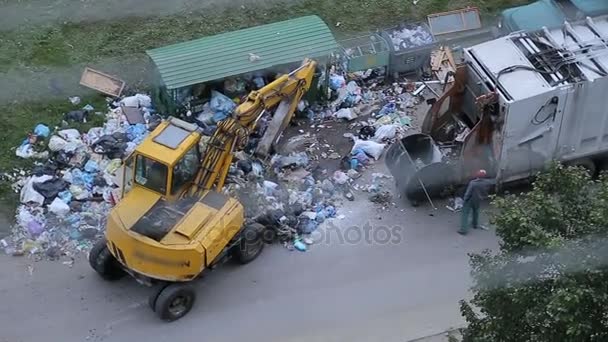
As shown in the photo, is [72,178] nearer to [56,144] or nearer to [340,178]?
[56,144]

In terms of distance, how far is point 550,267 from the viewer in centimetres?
815

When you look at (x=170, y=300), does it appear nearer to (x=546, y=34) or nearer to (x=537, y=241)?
(x=537, y=241)

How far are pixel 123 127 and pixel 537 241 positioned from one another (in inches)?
328

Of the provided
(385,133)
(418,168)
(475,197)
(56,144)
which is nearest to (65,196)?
(56,144)

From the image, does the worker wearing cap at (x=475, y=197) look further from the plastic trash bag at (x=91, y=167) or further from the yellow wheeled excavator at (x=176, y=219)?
the plastic trash bag at (x=91, y=167)

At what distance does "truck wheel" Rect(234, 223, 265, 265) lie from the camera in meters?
12.9

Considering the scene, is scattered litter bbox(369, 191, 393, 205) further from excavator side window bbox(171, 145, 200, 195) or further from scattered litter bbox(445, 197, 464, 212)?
excavator side window bbox(171, 145, 200, 195)

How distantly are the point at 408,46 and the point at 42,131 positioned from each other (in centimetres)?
575

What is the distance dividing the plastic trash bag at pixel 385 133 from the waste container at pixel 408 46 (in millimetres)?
1381

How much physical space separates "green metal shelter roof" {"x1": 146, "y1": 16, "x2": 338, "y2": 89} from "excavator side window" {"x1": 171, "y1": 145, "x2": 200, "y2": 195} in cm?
222

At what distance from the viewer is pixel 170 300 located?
12.1 m

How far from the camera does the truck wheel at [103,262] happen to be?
12609mm

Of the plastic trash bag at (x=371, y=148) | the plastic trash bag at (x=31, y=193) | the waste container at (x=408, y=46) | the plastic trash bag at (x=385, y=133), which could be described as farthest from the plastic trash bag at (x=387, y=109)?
the plastic trash bag at (x=31, y=193)

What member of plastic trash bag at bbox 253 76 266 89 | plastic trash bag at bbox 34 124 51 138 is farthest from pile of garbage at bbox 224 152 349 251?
plastic trash bag at bbox 34 124 51 138
